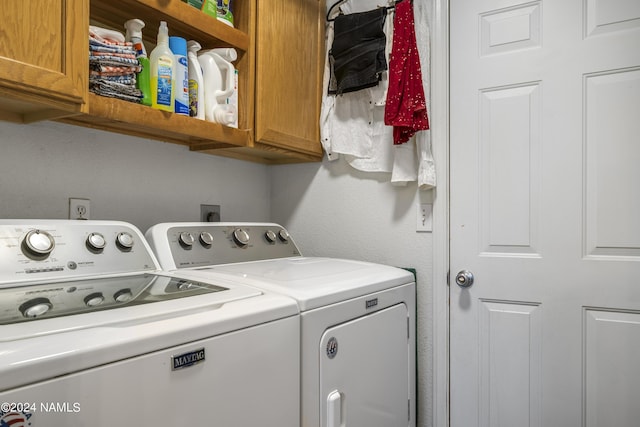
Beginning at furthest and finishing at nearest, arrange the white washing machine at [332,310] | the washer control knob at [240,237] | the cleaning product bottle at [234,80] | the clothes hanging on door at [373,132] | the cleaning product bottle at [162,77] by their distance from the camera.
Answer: the clothes hanging on door at [373,132], the washer control knob at [240,237], the cleaning product bottle at [234,80], the cleaning product bottle at [162,77], the white washing machine at [332,310]

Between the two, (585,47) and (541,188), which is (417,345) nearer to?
(541,188)

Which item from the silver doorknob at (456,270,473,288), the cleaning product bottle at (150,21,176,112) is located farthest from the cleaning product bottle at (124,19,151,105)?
the silver doorknob at (456,270,473,288)

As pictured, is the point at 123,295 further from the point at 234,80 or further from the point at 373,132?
the point at 373,132

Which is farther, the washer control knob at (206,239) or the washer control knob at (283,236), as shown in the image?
the washer control knob at (283,236)

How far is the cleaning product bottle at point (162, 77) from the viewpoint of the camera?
1.36 meters

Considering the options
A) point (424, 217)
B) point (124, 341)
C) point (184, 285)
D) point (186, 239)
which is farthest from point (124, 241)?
point (424, 217)

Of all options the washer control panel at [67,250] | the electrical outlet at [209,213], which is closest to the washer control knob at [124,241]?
the washer control panel at [67,250]

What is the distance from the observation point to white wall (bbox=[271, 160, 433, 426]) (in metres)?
1.86

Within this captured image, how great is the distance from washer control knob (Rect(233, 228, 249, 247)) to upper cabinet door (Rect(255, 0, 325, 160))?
38cm

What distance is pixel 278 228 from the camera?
1.94 meters

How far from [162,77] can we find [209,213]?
73 cm

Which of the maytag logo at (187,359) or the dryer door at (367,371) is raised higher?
the maytag logo at (187,359)

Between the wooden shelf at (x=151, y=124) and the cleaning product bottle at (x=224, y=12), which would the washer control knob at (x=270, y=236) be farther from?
the cleaning product bottle at (x=224, y=12)

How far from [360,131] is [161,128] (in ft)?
3.14
